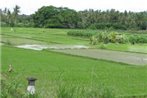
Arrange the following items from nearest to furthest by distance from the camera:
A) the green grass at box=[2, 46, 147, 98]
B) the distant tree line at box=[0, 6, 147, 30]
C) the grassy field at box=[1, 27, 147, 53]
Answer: the green grass at box=[2, 46, 147, 98], the grassy field at box=[1, 27, 147, 53], the distant tree line at box=[0, 6, 147, 30]

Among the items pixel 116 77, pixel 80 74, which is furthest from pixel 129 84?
pixel 80 74

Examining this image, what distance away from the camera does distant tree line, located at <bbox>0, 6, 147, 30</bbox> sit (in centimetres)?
6006

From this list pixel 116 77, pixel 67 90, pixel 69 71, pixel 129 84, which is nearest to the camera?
pixel 67 90

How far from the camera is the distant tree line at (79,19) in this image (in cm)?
6006

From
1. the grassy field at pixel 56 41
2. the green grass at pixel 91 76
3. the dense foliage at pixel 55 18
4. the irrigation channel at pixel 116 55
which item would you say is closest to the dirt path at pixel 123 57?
the irrigation channel at pixel 116 55

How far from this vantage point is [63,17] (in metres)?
62.3

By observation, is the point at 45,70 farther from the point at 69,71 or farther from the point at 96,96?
the point at 96,96

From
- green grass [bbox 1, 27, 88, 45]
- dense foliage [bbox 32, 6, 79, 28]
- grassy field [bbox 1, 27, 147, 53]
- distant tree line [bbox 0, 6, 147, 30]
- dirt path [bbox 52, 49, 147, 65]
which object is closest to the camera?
dirt path [bbox 52, 49, 147, 65]

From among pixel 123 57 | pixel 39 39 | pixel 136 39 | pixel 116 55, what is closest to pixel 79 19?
pixel 136 39

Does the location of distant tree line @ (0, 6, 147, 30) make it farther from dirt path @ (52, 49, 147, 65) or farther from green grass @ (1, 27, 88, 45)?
dirt path @ (52, 49, 147, 65)

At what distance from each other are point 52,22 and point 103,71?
2005 inches

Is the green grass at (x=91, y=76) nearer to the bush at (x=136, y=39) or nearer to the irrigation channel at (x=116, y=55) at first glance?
the irrigation channel at (x=116, y=55)

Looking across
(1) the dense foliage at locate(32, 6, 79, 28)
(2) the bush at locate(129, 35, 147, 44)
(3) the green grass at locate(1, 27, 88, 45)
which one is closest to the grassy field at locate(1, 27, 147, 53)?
(3) the green grass at locate(1, 27, 88, 45)

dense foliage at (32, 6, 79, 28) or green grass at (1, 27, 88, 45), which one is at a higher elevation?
dense foliage at (32, 6, 79, 28)
